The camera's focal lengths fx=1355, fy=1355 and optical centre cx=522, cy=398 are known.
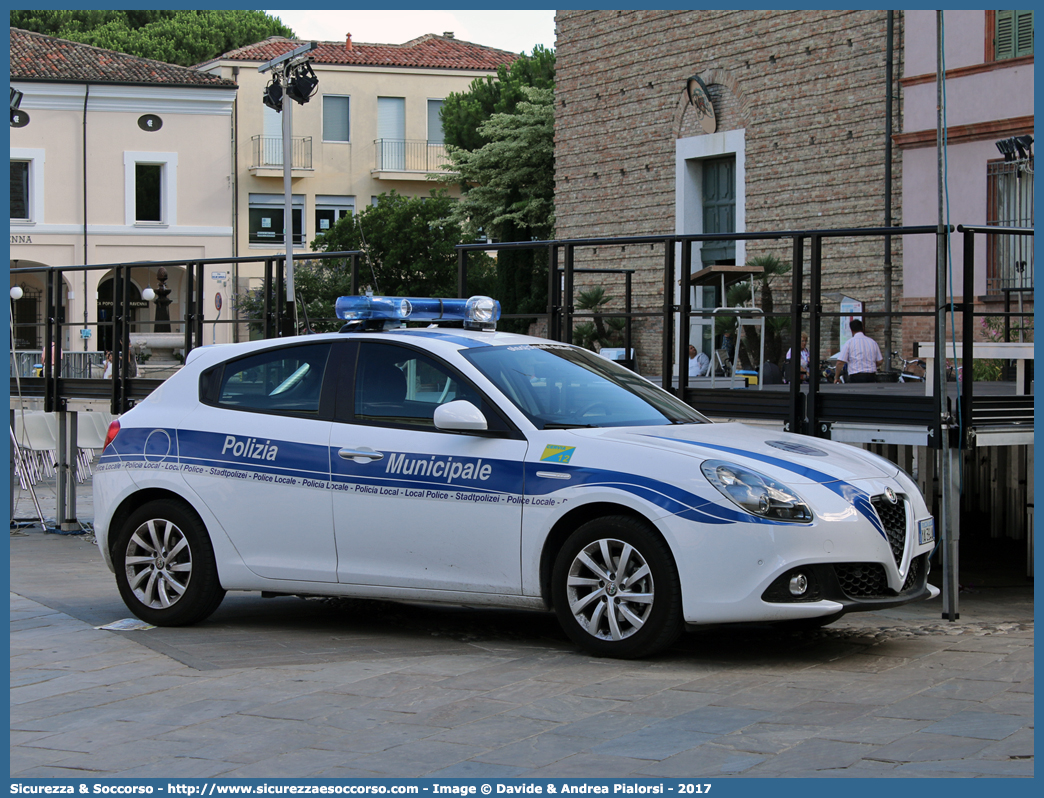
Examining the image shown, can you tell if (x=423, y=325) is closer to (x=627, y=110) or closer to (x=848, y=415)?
(x=848, y=415)

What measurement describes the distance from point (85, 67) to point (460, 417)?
40.2 m

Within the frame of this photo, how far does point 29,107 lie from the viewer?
41438 millimetres

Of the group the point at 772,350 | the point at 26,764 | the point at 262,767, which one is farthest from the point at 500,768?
the point at 772,350

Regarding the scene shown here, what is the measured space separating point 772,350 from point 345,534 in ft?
19.2

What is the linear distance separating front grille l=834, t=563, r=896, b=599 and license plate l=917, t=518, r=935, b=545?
1.46 feet

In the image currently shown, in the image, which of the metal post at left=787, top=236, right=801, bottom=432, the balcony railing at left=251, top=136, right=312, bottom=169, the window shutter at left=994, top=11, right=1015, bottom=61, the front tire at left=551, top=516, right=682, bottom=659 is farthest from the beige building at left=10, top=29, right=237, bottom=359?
the front tire at left=551, top=516, right=682, bottom=659

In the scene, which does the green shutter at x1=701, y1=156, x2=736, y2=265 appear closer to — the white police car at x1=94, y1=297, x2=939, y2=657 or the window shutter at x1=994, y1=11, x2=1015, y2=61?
the window shutter at x1=994, y1=11, x2=1015, y2=61

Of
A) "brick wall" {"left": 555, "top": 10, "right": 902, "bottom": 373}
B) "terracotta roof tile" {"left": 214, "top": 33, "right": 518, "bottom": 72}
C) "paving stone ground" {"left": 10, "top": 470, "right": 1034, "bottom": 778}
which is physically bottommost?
"paving stone ground" {"left": 10, "top": 470, "right": 1034, "bottom": 778}

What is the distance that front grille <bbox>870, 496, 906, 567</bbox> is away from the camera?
644 centimetres

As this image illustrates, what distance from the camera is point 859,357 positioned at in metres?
12.5

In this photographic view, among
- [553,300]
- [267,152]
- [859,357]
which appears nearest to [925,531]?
[553,300]

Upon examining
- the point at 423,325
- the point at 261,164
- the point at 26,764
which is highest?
the point at 261,164

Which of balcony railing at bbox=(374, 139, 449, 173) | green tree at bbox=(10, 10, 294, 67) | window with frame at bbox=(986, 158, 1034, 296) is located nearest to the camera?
window with frame at bbox=(986, 158, 1034, 296)

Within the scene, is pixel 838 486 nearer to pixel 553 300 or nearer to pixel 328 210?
pixel 553 300
